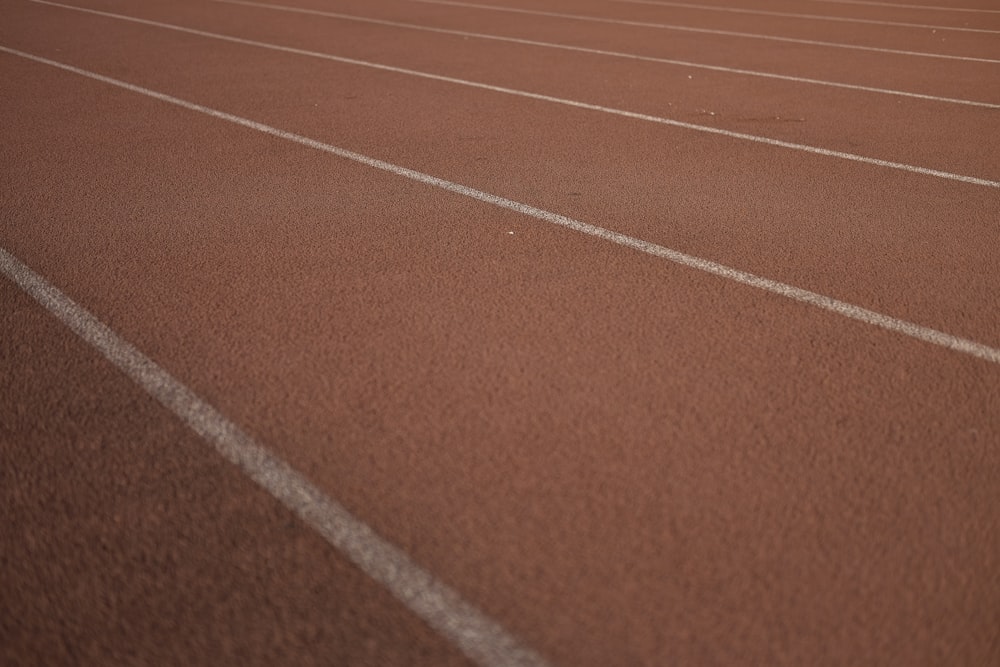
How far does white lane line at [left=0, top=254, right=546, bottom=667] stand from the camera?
2.25m

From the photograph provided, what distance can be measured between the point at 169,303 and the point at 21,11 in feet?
40.5

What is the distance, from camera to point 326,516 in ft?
8.79

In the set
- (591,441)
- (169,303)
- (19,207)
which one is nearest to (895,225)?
(591,441)

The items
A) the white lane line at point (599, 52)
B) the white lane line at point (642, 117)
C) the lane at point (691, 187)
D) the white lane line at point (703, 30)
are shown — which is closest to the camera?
the lane at point (691, 187)

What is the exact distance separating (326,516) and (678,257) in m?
2.43

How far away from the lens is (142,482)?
A: 9.24 ft

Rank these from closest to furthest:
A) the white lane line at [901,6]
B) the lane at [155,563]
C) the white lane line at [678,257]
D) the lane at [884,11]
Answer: the lane at [155,563], the white lane line at [678,257], the lane at [884,11], the white lane line at [901,6]

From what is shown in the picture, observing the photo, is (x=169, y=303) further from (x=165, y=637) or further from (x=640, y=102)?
(x=640, y=102)

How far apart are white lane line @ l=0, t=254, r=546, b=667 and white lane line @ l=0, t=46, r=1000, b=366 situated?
2.28m

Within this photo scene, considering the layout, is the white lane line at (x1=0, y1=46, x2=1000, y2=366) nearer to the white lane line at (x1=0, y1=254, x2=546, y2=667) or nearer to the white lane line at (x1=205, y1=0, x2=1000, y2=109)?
the white lane line at (x1=0, y1=254, x2=546, y2=667)

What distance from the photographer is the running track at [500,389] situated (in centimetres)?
235

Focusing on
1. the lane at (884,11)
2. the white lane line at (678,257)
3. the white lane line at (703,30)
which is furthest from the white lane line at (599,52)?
the lane at (884,11)

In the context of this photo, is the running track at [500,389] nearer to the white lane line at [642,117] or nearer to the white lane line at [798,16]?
the white lane line at [642,117]

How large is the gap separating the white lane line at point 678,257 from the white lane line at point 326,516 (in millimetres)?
2277
